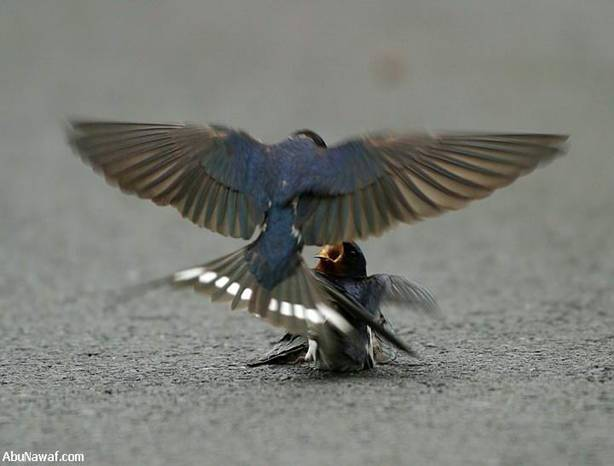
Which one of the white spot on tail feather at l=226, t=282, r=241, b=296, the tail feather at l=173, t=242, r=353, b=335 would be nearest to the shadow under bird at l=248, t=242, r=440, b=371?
the tail feather at l=173, t=242, r=353, b=335

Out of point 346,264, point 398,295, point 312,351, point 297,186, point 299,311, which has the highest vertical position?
point 297,186

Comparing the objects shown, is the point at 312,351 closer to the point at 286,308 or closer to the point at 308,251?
the point at 286,308

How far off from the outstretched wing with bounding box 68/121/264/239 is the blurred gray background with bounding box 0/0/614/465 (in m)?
0.67

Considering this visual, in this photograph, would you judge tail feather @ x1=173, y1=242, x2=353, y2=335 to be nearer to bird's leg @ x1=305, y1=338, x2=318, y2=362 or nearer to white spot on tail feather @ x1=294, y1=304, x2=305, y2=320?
white spot on tail feather @ x1=294, y1=304, x2=305, y2=320

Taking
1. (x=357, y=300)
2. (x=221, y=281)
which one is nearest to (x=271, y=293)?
(x=221, y=281)

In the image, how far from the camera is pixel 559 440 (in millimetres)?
3410

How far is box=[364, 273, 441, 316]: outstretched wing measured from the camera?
4.33m

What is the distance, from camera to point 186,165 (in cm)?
448

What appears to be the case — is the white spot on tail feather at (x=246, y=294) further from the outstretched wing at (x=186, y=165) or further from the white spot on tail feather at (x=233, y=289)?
the outstretched wing at (x=186, y=165)

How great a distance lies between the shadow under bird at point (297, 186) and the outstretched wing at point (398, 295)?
15 cm

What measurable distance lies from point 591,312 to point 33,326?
2.91 meters

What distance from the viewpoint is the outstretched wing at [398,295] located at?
433 centimetres

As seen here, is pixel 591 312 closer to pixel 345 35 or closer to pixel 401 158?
pixel 401 158

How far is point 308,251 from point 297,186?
3.16 meters
